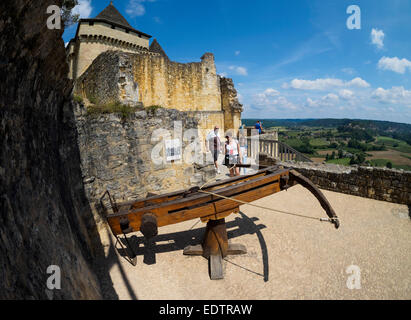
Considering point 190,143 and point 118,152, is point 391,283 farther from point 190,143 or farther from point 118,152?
point 118,152

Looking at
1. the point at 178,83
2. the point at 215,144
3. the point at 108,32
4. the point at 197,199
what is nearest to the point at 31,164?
the point at 197,199

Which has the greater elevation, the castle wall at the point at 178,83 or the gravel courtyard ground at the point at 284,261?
the castle wall at the point at 178,83

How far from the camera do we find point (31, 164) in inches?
81.4

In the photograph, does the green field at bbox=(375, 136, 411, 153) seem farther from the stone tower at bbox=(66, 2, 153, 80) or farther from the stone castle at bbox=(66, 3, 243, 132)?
the stone tower at bbox=(66, 2, 153, 80)

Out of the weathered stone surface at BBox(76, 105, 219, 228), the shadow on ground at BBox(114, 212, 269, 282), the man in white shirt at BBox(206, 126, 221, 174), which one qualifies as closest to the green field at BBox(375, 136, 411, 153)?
the man in white shirt at BBox(206, 126, 221, 174)

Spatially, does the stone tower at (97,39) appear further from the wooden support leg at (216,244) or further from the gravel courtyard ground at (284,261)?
the wooden support leg at (216,244)

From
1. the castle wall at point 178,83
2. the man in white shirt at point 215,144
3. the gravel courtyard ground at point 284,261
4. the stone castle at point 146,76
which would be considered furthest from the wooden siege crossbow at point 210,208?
the castle wall at point 178,83

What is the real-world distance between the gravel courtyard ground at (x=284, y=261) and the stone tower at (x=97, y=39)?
18797mm

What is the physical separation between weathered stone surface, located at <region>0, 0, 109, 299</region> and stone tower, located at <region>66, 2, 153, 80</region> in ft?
61.8

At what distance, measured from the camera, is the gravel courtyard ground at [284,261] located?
11.3ft

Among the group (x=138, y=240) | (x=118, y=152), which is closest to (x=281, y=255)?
(x=138, y=240)

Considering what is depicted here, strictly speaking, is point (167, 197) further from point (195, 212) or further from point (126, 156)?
point (126, 156)

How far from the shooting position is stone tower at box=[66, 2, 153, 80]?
61.1ft
